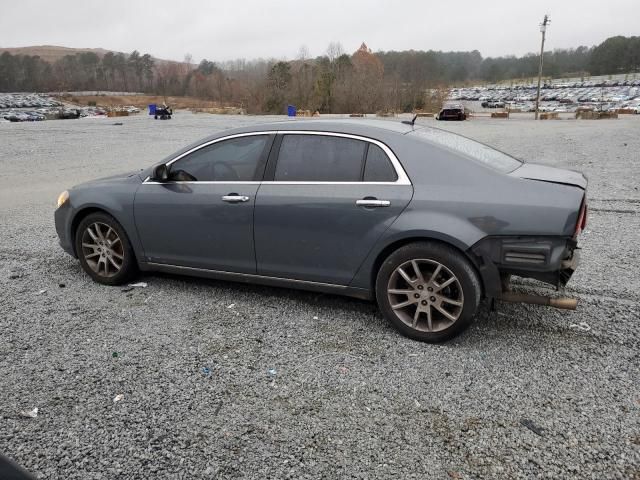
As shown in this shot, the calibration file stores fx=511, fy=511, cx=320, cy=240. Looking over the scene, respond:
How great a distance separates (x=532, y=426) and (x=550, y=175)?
75.5 inches

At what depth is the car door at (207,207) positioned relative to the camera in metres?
4.44

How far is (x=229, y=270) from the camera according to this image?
4609 millimetres

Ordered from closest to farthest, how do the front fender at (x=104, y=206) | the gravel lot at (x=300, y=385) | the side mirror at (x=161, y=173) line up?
the gravel lot at (x=300, y=385) → the side mirror at (x=161, y=173) → the front fender at (x=104, y=206)

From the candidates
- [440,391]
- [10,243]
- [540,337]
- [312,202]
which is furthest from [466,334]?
[10,243]

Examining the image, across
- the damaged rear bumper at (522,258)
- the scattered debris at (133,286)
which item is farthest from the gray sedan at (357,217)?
the scattered debris at (133,286)

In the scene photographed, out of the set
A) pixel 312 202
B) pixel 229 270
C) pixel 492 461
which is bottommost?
pixel 492 461

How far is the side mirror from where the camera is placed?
473cm

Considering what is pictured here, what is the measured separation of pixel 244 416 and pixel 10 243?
5470 millimetres

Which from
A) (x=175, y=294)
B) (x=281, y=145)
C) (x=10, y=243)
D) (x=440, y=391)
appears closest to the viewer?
(x=440, y=391)

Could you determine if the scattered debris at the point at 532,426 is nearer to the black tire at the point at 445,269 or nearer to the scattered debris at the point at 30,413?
the black tire at the point at 445,269

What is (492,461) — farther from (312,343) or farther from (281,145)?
(281,145)

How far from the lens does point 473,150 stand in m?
4.27

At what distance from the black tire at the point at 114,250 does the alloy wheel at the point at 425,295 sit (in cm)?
266

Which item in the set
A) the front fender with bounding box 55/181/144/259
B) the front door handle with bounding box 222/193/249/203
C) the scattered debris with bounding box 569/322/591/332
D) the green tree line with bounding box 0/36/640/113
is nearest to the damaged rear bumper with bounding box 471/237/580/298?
the scattered debris with bounding box 569/322/591/332
